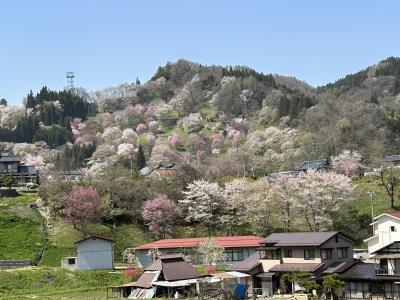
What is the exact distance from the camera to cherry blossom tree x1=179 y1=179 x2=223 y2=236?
66250 millimetres

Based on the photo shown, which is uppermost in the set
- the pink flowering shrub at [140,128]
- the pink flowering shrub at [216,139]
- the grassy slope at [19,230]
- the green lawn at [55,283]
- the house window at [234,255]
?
the pink flowering shrub at [140,128]

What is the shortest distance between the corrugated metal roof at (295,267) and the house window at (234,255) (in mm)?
9124

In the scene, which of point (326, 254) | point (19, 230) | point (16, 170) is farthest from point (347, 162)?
point (16, 170)

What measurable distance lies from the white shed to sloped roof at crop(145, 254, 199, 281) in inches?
377

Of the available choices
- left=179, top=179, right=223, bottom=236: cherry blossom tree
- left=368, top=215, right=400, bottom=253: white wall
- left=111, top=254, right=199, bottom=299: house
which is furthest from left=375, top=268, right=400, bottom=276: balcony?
left=179, top=179, right=223, bottom=236: cherry blossom tree

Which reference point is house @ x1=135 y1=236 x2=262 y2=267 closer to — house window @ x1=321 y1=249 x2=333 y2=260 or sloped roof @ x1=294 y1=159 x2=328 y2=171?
house window @ x1=321 y1=249 x2=333 y2=260

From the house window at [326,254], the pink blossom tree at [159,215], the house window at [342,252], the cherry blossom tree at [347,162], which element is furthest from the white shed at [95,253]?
the cherry blossom tree at [347,162]

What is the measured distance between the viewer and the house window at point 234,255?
5301 cm

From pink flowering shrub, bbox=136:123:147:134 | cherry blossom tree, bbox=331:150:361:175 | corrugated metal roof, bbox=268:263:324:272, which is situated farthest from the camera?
pink flowering shrub, bbox=136:123:147:134

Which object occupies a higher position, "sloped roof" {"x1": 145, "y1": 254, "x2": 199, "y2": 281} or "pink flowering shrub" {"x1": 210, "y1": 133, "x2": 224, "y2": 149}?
"pink flowering shrub" {"x1": 210, "y1": 133, "x2": 224, "y2": 149}

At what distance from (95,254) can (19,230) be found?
39.4 feet

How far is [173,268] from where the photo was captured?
1673 inches

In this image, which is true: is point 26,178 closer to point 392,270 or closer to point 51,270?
point 51,270

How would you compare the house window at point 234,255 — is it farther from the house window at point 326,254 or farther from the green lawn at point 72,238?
the green lawn at point 72,238
